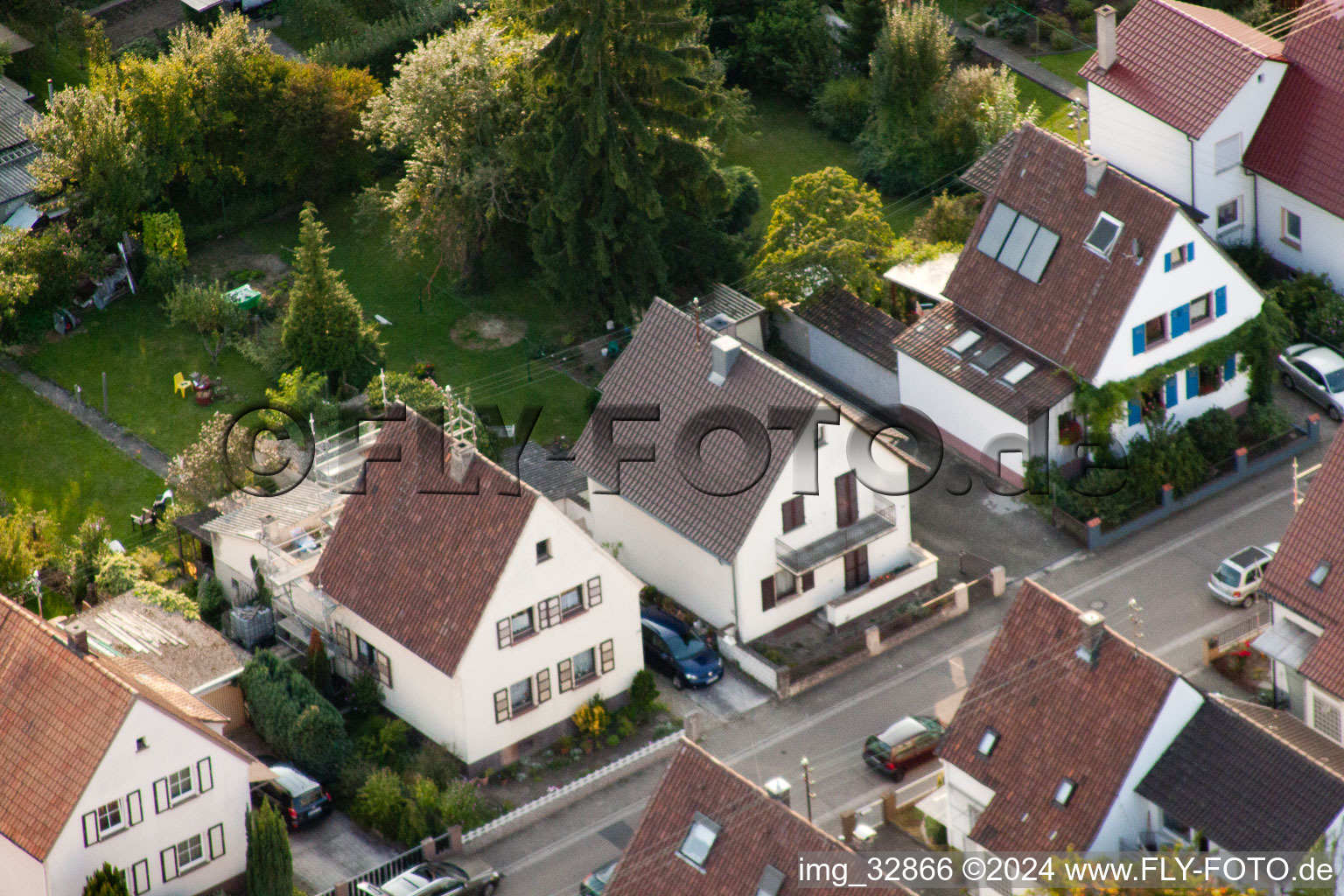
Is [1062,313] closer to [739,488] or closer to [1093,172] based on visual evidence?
[1093,172]

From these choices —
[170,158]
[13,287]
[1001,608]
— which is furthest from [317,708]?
[170,158]

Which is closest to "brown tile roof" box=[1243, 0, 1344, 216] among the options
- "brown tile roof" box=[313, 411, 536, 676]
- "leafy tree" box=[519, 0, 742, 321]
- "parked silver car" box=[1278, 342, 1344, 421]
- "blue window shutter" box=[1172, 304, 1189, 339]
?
"parked silver car" box=[1278, 342, 1344, 421]

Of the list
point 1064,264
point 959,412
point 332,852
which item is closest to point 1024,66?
point 1064,264

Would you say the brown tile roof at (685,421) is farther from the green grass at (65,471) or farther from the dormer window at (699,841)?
the green grass at (65,471)

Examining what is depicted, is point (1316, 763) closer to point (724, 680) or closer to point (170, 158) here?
point (724, 680)

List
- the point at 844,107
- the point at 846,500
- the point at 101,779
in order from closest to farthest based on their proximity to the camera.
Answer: the point at 101,779 → the point at 846,500 → the point at 844,107

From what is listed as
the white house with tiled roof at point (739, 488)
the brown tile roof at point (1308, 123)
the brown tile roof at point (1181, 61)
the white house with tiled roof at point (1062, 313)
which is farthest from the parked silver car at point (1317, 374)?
the white house with tiled roof at point (739, 488)

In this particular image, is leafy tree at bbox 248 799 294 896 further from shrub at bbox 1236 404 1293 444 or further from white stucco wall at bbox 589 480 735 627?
shrub at bbox 1236 404 1293 444
